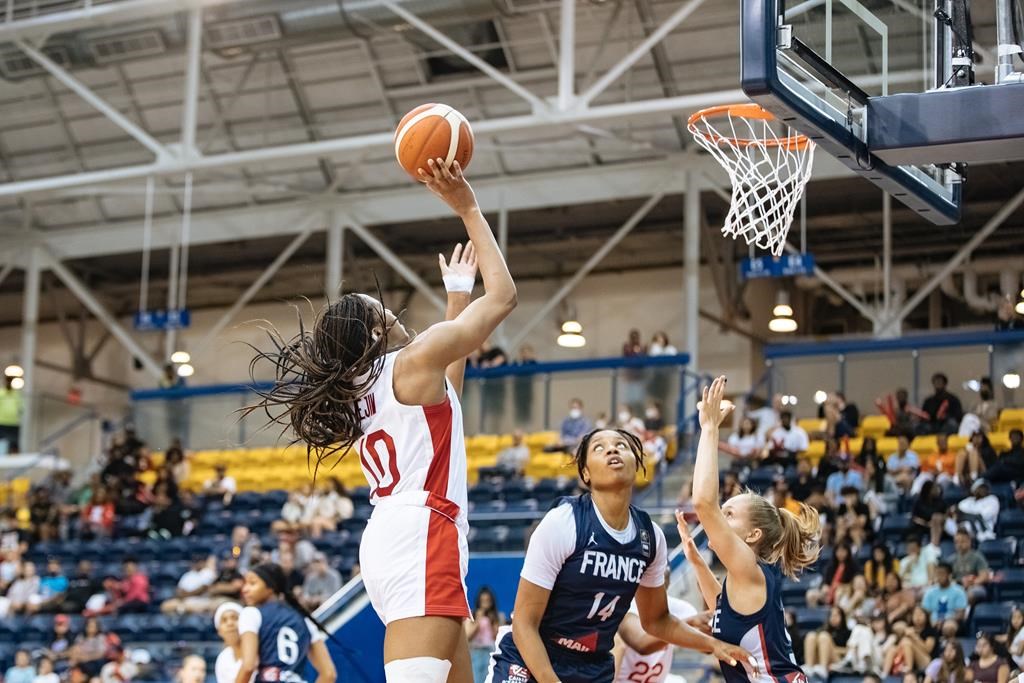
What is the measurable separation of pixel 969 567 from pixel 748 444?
474 centimetres

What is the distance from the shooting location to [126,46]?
22.3m

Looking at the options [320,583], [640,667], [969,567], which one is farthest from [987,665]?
[320,583]

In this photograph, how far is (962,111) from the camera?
6473mm

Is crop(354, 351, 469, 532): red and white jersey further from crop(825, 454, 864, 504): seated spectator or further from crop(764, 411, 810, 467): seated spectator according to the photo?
crop(764, 411, 810, 467): seated spectator

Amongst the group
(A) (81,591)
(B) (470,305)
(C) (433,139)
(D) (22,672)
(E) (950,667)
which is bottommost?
(D) (22,672)

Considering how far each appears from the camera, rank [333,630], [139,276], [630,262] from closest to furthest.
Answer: [333,630], [630,262], [139,276]

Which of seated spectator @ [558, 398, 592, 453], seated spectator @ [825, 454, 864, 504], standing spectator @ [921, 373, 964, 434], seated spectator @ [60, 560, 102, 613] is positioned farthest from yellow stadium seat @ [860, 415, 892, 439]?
seated spectator @ [60, 560, 102, 613]

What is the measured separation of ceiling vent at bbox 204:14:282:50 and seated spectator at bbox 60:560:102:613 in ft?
25.0

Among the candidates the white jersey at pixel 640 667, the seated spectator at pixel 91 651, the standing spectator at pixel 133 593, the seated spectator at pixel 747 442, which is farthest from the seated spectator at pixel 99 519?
the white jersey at pixel 640 667

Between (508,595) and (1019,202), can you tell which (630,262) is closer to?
(1019,202)

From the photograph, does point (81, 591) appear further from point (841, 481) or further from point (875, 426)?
point (875, 426)

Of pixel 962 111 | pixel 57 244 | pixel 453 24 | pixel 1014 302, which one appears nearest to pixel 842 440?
pixel 1014 302

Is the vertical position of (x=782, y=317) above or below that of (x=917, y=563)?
above

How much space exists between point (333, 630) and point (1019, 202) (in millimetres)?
11863
